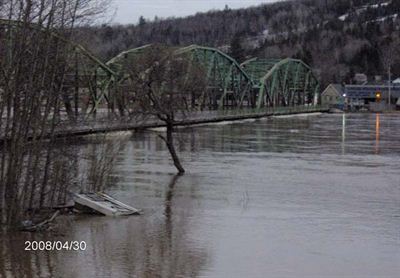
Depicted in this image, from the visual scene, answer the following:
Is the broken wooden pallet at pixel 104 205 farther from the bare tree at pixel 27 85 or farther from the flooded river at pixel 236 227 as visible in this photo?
the bare tree at pixel 27 85

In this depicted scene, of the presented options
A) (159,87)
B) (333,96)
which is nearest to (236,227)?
(159,87)

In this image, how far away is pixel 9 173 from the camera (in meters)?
18.1

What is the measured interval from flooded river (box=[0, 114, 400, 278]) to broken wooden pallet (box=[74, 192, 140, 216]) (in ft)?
1.52

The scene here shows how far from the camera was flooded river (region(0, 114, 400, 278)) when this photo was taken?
604 inches

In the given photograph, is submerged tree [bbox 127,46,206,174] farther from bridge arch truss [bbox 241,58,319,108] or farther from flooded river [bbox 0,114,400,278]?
bridge arch truss [bbox 241,58,319,108]

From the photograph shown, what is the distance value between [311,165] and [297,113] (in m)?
109

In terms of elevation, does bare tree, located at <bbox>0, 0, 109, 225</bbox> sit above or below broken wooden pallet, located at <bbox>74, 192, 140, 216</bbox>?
above

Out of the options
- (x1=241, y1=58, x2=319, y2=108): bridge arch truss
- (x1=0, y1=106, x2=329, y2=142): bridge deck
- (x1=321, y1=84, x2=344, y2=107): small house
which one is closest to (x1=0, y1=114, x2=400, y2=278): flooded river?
(x1=0, y1=106, x2=329, y2=142): bridge deck

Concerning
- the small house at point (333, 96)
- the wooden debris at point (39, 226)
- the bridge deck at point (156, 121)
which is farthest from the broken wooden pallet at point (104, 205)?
the small house at point (333, 96)

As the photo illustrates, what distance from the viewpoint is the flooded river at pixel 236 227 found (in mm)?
15336

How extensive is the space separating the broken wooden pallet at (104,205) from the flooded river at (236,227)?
0.46 meters

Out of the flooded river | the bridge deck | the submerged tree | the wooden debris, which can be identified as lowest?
the flooded river

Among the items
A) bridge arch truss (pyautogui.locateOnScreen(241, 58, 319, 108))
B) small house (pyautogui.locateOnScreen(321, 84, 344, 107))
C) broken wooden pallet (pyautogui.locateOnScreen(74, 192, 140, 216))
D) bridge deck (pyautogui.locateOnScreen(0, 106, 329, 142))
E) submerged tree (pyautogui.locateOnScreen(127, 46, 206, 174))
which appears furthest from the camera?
small house (pyautogui.locateOnScreen(321, 84, 344, 107))

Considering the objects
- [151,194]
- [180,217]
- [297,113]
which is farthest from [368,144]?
[297,113]
